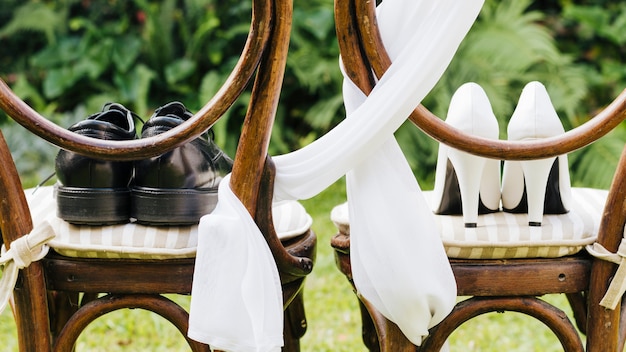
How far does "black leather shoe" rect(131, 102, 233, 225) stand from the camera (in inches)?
49.2

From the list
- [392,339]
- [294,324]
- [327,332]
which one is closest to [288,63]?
[327,332]

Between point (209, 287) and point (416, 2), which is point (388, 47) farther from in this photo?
point (209, 287)

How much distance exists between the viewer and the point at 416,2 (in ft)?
3.74

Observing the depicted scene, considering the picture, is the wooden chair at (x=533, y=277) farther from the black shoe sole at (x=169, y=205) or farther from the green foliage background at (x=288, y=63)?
the green foliage background at (x=288, y=63)

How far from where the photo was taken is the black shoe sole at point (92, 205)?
1.26 metres

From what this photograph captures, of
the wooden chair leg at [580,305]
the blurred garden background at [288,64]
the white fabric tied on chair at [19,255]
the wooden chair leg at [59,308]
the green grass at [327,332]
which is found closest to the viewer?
the white fabric tied on chair at [19,255]

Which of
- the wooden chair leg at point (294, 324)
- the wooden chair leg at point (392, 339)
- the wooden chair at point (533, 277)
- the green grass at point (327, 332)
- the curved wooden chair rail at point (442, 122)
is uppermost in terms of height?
the curved wooden chair rail at point (442, 122)

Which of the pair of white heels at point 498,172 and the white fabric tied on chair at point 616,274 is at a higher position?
the pair of white heels at point 498,172

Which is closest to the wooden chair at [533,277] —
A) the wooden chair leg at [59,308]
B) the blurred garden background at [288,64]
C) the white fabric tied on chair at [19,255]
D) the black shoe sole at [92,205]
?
the black shoe sole at [92,205]

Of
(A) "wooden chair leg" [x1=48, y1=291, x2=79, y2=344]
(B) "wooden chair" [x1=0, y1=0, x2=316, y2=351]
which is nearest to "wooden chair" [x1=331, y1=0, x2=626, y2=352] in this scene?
(B) "wooden chair" [x1=0, y1=0, x2=316, y2=351]

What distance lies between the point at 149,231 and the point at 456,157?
55 centimetres

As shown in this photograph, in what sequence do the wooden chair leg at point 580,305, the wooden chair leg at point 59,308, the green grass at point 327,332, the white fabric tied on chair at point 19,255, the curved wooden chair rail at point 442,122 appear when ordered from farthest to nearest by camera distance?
the green grass at point 327,332 < the wooden chair leg at point 59,308 < the wooden chair leg at point 580,305 < the white fabric tied on chair at point 19,255 < the curved wooden chair rail at point 442,122

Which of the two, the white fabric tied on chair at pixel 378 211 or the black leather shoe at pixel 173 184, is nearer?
the white fabric tied on chair at pixel 378 211

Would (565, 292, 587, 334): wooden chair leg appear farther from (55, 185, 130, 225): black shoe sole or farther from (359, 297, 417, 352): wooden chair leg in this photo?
(55, 185, 130, 225): black shoe sole
